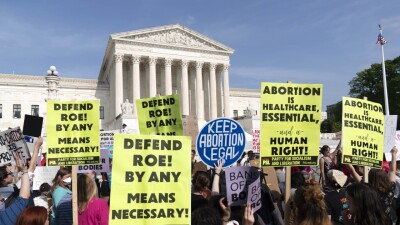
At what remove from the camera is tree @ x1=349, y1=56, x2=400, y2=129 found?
6234cm

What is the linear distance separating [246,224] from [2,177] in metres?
4.30

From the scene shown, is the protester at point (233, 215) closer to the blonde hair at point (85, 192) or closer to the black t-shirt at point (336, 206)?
the black t-shirt at point (336, 206)

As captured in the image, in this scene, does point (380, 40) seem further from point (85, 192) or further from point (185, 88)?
point (85, 192)

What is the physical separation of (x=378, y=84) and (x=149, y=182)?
2682 inches

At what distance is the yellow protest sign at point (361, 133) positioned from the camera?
19.6ft

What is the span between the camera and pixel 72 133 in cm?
584

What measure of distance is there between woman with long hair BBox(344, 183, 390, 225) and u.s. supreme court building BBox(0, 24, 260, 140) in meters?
51.0

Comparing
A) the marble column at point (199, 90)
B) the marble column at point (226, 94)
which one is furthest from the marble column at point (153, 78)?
the marble column at point (226, 94)

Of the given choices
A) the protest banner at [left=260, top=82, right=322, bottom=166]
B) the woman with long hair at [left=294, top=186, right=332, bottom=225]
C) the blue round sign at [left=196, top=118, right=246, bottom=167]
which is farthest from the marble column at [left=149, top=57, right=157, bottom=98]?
the woman with long hair at [left=294, top=186, right=332, bottom=225]

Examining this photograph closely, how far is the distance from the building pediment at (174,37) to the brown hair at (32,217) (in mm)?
56964

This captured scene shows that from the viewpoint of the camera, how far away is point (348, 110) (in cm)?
607

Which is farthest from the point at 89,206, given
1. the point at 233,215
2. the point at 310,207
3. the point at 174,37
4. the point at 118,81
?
the point at 174,37

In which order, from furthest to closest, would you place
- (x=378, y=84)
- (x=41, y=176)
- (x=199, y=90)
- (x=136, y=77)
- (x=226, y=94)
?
(x=378, y=84) → (x=226, y=94) → (x=199, y=90) → (x=136, y=77) → (x=41, y=176)

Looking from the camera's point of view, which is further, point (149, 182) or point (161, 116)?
point (161, 116)
